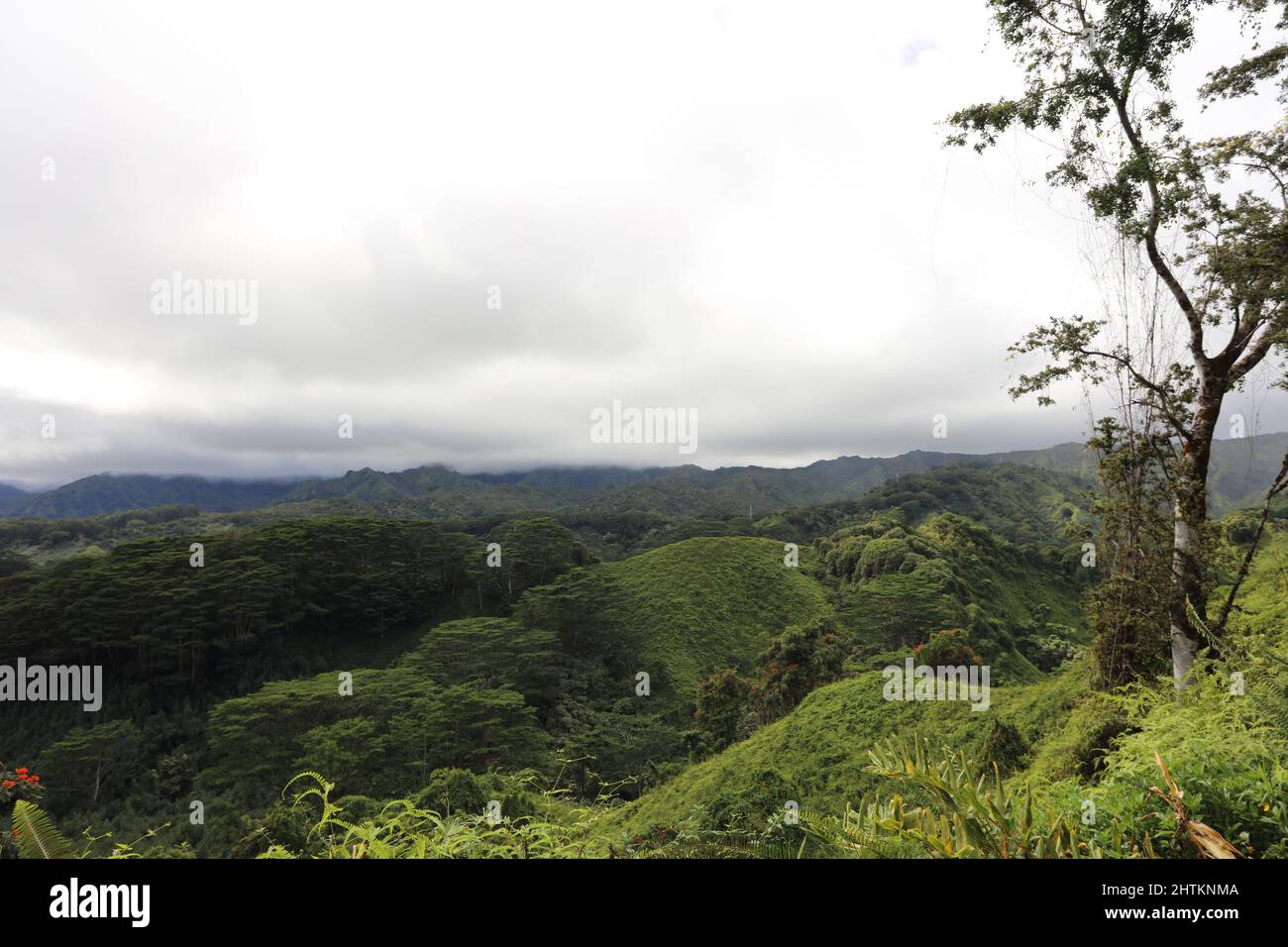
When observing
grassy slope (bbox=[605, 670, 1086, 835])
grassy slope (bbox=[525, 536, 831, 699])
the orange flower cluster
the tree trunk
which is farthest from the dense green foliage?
the orange flower cluster

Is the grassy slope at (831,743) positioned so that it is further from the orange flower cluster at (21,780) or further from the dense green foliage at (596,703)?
the orange flower cluster at (21,780)

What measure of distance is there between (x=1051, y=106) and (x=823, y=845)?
730 cm

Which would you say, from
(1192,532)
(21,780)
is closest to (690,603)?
(1192,532)

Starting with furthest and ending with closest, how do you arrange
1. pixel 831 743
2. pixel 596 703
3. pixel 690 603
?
pixel 690 603 → pixel 596 703 → pixel 831 743

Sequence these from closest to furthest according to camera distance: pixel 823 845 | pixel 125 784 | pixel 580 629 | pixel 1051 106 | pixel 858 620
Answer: pixel 823 845, pixel 1051 106, pixel 125 784, pixel 858 620, pixel 580 629

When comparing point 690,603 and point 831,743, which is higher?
point 831,743

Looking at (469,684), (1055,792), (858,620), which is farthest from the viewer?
(858,620)

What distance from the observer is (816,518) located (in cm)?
6869

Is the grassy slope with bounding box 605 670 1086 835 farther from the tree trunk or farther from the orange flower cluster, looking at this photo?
the orange flower cluster

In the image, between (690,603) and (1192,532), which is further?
(690,603)

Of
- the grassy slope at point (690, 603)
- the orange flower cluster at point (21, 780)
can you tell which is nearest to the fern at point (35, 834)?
the orange flower cluster at point (21, 780)

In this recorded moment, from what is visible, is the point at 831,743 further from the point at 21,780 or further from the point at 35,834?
the point at 35,834
